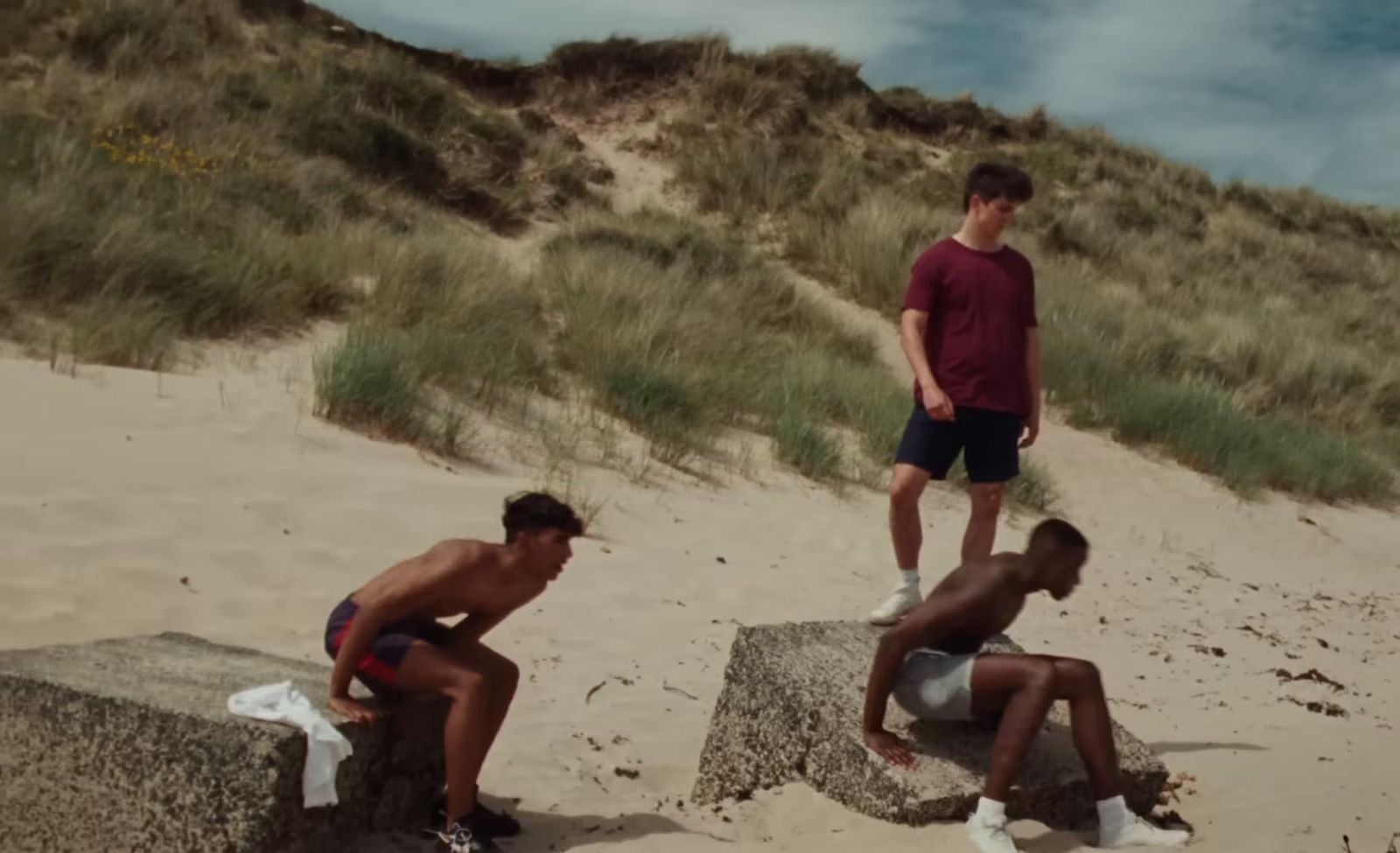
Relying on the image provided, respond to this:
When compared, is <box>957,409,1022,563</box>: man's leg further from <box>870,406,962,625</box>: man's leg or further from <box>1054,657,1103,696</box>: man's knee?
<box>1054,657,1103,696</box>: man's knee

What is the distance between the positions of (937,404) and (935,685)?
1.14 metres

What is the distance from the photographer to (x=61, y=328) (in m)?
8.10

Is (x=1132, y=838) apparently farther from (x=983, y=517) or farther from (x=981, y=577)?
(x=983, y=517)

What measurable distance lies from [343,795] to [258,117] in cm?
1278

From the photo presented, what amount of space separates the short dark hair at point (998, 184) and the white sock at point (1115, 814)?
2.03m

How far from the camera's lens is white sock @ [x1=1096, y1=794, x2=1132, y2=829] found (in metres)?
3.91

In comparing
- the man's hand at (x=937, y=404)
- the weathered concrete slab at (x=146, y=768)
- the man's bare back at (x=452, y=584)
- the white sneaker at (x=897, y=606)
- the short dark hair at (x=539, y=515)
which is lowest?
the weathered concrete slab at (x=146, y=768)

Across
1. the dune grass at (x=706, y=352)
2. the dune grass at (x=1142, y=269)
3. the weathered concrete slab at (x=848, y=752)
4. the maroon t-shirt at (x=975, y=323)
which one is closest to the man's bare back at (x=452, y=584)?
the weathered concrete slab at (x=848, y=752)

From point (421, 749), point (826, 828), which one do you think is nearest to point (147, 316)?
point (421, 749)

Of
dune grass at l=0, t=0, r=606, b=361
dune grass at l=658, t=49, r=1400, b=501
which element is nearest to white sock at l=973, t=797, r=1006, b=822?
dune grass at l=0, t=0, r=606, b=361

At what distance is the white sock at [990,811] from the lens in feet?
12.4

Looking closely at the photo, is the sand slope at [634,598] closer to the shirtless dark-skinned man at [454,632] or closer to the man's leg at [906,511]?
the shirtless dark-skinned man at [454,632]

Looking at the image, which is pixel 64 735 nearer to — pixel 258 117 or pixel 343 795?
pixel 343 795

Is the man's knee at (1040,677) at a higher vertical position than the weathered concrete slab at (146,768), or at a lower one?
higher
